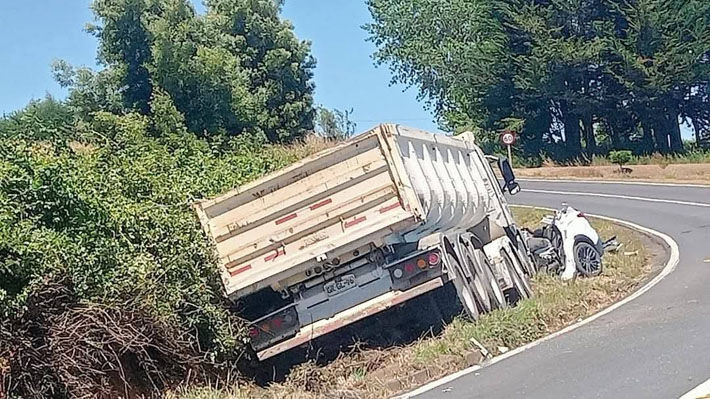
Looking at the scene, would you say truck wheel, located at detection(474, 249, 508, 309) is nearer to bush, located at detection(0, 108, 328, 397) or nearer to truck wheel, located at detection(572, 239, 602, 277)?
truck wheel, located at detection(572, 239, 602, 277)

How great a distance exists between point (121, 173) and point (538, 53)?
3414cm

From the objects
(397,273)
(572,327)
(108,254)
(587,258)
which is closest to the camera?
(108,254)

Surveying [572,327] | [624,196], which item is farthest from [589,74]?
[572,327]

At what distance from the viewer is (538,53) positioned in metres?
42.8

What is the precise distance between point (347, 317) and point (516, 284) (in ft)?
12.4

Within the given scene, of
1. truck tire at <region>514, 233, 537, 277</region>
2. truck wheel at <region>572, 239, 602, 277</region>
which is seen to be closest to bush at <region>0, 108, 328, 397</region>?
truck tire at <region>514, 233, 537, 277</region>

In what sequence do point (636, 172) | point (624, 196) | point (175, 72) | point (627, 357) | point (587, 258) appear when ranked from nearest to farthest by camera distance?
point (627, 357), point (587, 258), point (175, 72), point (624, 196), point (636, 172)

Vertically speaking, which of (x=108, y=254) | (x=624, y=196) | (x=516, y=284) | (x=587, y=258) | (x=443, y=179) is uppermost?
(x=108, y=254)

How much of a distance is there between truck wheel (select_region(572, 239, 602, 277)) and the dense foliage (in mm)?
27919

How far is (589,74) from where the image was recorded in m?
44.5

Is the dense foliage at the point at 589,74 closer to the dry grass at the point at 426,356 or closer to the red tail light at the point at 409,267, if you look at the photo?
the dry grass at the point at 426,356

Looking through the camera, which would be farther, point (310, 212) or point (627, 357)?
point (310, 212)

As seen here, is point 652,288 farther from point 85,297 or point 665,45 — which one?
point 665,45

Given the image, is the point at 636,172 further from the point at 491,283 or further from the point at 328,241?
the point at 328,241
